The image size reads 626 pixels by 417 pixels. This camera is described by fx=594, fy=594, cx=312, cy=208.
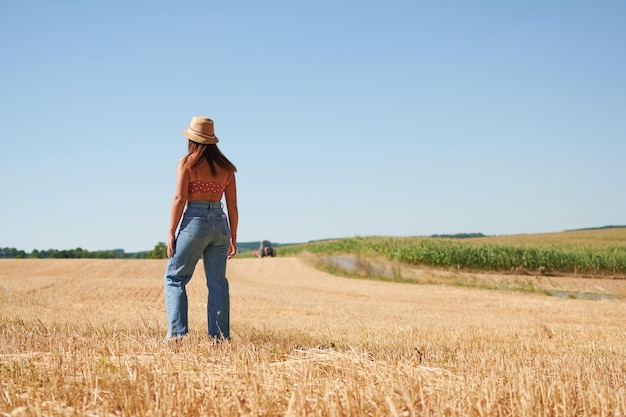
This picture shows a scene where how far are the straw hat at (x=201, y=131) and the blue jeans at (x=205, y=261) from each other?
65 cm

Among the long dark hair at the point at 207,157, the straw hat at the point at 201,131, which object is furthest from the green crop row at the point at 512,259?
the straw hat at the point at 201,131

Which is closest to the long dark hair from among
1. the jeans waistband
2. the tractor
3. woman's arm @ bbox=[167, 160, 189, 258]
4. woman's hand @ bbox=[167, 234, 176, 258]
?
woman's arm @ bbox=[167, 160, 189, 258]

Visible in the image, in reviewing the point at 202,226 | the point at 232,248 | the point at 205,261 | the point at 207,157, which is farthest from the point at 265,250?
the point at 202,226

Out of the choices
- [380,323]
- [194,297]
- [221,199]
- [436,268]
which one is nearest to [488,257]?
[436,268]

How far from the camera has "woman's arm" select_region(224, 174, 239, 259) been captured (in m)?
6.38

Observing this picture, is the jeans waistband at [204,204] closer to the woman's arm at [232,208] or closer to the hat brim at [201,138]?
the woman's arm at [232,208]

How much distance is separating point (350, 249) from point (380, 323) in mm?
32213

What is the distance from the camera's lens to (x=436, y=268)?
3344 centimetres

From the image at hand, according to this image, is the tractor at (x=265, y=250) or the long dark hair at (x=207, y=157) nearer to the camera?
the long dark hair at (x=207, y=157)

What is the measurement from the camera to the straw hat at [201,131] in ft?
20.1

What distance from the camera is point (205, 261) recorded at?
251 inches

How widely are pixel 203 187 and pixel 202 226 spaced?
0.41 m

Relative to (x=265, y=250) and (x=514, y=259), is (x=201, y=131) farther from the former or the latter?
(x=265, y=250)

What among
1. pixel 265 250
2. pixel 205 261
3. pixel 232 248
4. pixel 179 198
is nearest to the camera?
pixel 179 198
